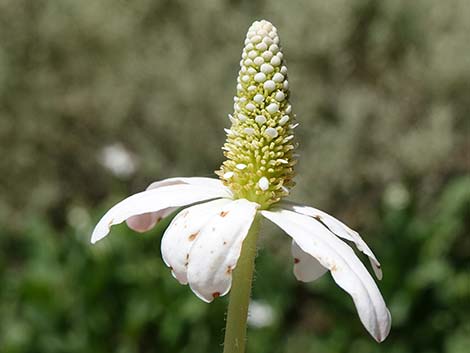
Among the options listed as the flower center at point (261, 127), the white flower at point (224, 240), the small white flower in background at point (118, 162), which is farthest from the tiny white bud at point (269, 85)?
the small white flower in background at point (118, 162)

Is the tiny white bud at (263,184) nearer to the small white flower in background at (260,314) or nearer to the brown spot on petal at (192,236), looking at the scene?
the brown spot on petal at (192,236)

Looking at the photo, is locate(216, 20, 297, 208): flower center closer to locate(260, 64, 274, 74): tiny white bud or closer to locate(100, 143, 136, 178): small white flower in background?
locate(260, 64, 274, 74): tiny white bud

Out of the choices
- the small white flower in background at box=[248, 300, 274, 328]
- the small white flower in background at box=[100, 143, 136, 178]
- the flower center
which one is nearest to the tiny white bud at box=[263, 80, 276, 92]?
the flower center

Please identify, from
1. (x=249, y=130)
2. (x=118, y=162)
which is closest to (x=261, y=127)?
(x=249, y=130)

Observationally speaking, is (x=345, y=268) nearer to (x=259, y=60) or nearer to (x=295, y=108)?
(x=259, y=60)

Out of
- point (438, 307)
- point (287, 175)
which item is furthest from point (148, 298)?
point (287, 175)

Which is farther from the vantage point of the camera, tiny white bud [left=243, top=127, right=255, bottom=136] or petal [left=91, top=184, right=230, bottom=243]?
tiny white bud [left=243, top=127, right=255, bottom=136]
